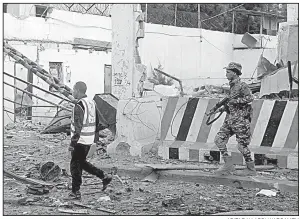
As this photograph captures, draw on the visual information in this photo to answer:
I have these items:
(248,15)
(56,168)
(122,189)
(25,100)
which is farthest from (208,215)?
(248,15)

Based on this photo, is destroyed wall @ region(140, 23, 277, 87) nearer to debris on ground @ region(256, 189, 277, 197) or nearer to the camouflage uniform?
the camouflage uniform

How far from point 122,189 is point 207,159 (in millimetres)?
1931

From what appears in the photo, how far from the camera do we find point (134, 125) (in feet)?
29.1

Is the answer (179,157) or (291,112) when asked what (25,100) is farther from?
(291,112)

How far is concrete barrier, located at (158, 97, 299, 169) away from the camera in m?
7.84

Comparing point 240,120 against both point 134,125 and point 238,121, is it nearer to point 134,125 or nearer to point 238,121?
point 238,121

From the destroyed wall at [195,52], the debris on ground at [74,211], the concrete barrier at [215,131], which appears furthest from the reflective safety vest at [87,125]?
the destroyed wall at [195,52]

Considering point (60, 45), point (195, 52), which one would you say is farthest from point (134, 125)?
point (195, 52)

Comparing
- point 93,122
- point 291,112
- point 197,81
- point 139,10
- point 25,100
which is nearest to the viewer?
point 93,122

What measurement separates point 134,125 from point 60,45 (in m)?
12.2

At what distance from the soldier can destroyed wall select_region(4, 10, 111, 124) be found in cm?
1093

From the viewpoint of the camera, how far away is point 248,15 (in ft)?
97.3

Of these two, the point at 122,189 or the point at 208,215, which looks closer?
the point at 208,215

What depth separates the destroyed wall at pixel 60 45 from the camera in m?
18.4
